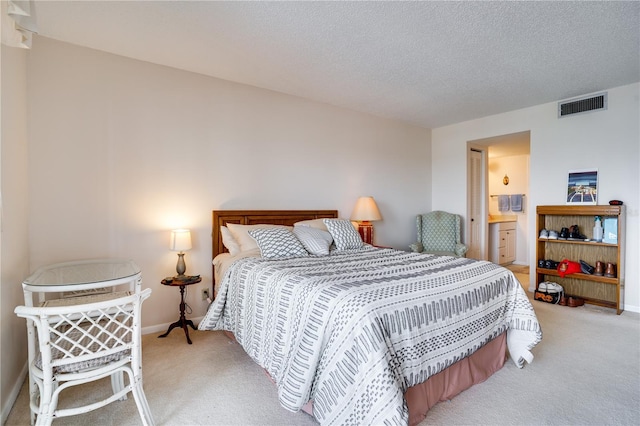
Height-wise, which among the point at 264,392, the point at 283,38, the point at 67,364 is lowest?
the point at 264,392

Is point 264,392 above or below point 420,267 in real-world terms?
below

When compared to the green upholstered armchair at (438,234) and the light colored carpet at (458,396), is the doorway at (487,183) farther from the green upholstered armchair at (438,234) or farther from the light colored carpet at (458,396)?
the light colored carpet at (458,396)

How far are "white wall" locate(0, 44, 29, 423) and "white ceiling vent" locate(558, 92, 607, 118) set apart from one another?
556cm

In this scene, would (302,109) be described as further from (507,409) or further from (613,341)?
(613,341)

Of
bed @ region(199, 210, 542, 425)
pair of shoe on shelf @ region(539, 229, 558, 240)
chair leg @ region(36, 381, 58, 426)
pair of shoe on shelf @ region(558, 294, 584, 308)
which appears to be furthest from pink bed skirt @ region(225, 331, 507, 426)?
pair of shoe on shelf @ region(539, 229, 558, 240)

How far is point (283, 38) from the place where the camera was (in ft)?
8.51

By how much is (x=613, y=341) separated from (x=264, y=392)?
10.2ft

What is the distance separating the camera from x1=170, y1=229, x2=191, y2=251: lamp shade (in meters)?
2.94

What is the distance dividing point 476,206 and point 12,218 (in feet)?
19.2

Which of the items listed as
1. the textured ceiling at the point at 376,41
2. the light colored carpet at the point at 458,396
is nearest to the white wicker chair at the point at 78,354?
the light colored carpet at the point at 458,396

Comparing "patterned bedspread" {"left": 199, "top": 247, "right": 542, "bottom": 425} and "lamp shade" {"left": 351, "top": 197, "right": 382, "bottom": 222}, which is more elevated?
"lamp shade" {"left": 351, "top": 197, "right": 382, "bottom": 222}

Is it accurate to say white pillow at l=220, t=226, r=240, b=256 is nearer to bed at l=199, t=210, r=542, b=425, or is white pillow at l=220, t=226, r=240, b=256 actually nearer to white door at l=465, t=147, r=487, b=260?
bed at l=199, t=210, r=542, b=425

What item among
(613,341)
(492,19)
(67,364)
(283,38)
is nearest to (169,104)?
(283,38)

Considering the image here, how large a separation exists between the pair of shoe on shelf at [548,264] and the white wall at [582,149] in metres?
0.21
